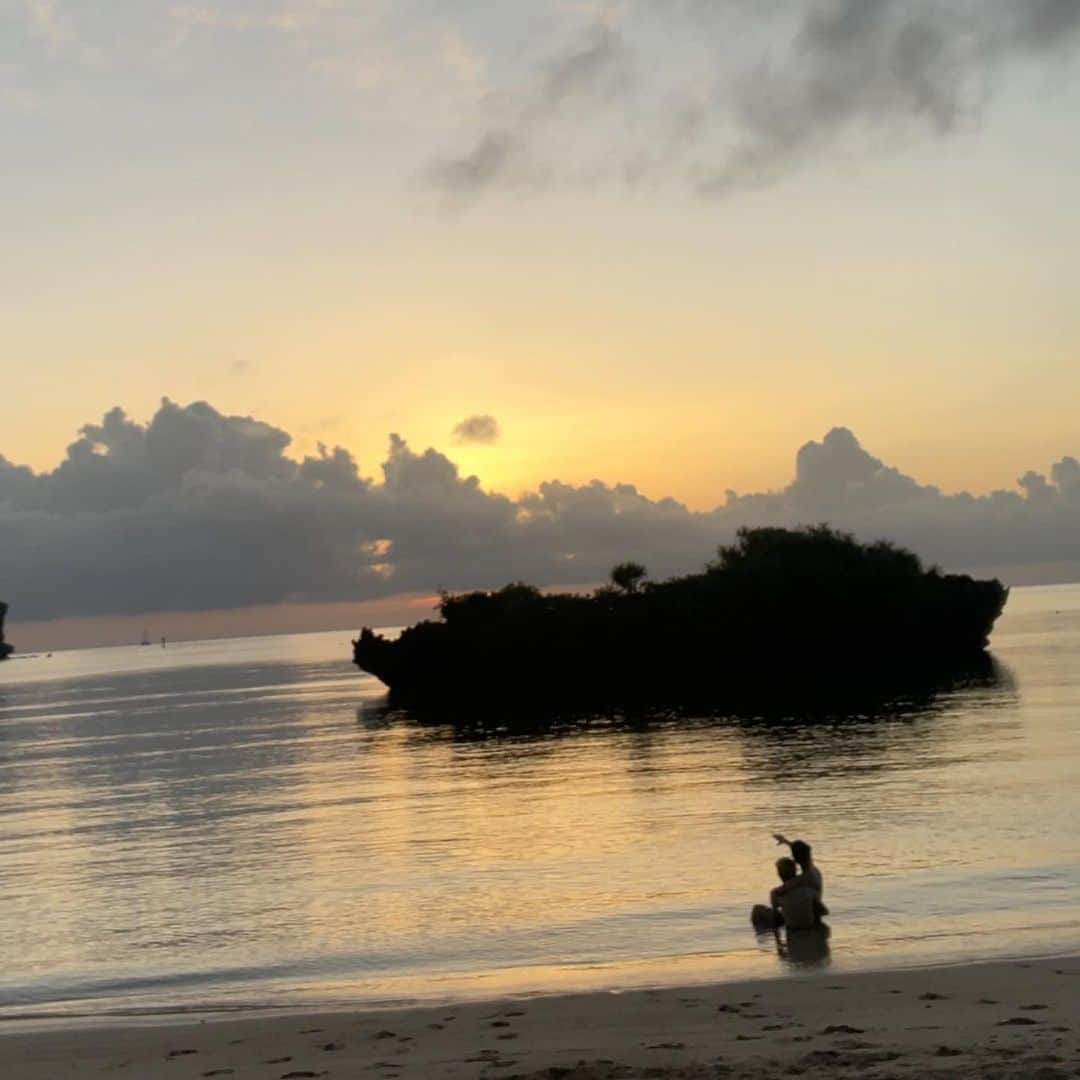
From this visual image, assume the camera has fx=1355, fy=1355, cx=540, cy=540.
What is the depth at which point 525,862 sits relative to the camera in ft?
117

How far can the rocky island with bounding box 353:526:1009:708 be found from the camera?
14900 centimetres

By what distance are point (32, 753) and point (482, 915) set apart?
78837 mm

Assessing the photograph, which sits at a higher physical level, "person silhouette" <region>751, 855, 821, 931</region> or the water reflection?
"person silhouette" <region>751, 855, 821, 931</region>

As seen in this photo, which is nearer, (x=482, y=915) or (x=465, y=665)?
(x=482, y=915)

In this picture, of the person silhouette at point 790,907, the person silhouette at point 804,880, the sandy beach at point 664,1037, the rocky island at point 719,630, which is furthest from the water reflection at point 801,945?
the rocky island at point 719,630

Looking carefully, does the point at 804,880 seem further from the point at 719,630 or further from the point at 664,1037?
the point at 719,630

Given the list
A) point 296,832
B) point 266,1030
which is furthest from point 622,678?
point 266,1030

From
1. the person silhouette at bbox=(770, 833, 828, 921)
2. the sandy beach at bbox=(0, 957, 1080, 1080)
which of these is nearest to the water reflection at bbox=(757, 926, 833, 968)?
the person silhouette at bbox=(770, 833, 828, 921)

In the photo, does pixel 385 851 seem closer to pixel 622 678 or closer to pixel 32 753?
pixel 32 753

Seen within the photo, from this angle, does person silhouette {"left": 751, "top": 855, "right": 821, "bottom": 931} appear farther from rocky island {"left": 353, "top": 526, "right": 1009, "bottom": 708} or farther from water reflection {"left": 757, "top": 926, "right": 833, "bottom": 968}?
Result: rocky island {"left": 353, "top": 526, "right": 1009, "bottom": 708}

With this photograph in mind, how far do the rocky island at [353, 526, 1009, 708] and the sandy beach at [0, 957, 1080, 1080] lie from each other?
4813 inches

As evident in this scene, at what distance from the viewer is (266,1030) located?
60.7 feet

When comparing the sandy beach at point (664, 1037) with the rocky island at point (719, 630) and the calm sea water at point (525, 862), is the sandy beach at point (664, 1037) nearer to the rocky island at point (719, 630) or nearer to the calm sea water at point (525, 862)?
the calm sea water at point (525, 862)

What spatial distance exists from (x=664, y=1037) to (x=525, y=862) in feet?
64.5
